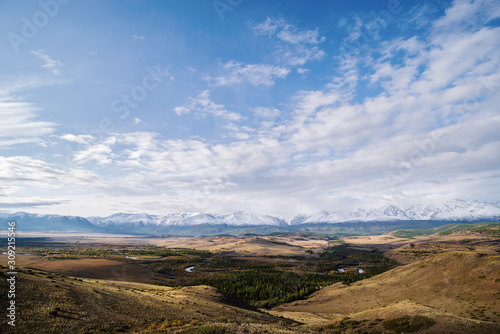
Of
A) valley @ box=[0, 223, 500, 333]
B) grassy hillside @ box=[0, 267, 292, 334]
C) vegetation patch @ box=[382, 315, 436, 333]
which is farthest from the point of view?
vegetation patch @ box=[382, 315, 436, 333]

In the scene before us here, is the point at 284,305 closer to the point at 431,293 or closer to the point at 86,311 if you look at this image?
the point at 431,293

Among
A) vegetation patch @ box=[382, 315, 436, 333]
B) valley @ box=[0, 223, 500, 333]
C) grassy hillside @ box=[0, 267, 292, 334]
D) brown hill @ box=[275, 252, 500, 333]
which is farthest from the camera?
brown hill @ box=[275, 252, 500, 333]

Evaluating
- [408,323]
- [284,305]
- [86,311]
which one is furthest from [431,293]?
[86,311]

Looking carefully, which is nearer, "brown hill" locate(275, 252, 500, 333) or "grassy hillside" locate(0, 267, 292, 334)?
"grassy hillside" locate(0, 267, 292, 334)

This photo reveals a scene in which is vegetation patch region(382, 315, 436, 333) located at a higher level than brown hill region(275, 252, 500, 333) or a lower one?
higher

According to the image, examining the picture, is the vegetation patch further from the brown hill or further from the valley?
the brown hill

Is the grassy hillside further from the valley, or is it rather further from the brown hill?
the brown hill

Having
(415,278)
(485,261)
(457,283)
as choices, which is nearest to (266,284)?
(415,278)

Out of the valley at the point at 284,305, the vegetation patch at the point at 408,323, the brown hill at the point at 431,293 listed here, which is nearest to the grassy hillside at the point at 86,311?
the valley at the point at 284,305

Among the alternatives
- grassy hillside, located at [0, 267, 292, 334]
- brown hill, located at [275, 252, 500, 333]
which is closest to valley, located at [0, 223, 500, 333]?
grassy hillside, located at [0, 267, 292, 334]

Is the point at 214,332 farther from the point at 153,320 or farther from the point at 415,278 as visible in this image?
the point at 415,278

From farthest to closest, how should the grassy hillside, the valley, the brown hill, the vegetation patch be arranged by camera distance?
the brown hill → the vegetation patch → the valley → the grassy hillside

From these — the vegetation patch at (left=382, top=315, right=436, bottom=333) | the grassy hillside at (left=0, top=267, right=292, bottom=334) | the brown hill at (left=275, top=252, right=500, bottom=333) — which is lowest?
the brown hill at (left=275, top=252, right=500, bottom=333)
